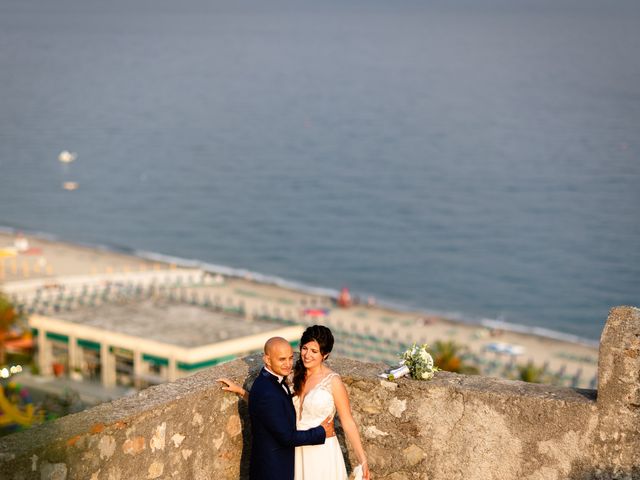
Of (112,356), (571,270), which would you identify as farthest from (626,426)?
(571,270)

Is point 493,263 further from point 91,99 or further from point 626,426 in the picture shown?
point 91,99

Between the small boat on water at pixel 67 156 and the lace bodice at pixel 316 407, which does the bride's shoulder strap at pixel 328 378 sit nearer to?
the lace bodice at pixel 316 407

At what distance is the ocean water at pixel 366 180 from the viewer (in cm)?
7400

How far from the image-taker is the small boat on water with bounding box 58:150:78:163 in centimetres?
11631

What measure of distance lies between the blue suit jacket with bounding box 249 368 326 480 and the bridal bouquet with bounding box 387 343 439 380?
0.76m

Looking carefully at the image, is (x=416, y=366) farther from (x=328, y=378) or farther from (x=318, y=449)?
(x=318, y=449)

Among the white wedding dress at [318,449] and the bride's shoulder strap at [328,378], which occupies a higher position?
the bride's shoulder strap at [328,378]

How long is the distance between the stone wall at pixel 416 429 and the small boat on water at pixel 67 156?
4422 inches

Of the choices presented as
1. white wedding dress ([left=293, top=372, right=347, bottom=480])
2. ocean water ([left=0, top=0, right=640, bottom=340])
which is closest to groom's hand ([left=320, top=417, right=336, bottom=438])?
white wedding dress ([left=293, top=372, right=347, bottom=480])

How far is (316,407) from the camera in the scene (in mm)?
6145

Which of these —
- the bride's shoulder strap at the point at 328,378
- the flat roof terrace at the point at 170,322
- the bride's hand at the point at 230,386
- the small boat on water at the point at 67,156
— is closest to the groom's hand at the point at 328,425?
the bride's shoulder strap at the point at 328,378

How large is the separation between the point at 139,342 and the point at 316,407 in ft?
101

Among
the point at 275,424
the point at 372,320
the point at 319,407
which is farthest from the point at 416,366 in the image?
the point at 372,320

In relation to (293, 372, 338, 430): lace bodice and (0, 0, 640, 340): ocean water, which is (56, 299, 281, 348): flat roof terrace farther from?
(293, 372, 338, 430): lace bodice
